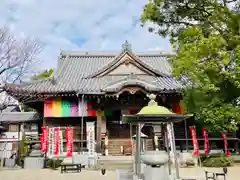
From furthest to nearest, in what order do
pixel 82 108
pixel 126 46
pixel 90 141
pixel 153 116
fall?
pixel 126 46 → pixel 82 108 → pixel 90 141 → pixel 153 116

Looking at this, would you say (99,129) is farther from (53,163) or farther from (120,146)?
(53,163)

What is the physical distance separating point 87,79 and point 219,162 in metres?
12.3

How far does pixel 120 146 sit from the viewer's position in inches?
790

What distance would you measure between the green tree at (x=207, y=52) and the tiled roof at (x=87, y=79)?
568 cm

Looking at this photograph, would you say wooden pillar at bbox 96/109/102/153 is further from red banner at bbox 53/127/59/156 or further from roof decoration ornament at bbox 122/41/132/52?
roof decoration ornament at bbox 122/41/132/52

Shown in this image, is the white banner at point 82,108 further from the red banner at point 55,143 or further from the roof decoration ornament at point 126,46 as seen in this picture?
the roof decoration ornament at point 126,46

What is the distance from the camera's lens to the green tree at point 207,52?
11688mm

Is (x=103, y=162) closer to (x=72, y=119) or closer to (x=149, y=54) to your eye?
(x=72, y=119)

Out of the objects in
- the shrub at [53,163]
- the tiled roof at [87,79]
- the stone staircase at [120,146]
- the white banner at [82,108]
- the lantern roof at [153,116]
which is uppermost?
the tiled roof at [87,79]

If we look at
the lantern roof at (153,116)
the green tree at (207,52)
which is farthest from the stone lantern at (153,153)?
the green tree at (207,52)

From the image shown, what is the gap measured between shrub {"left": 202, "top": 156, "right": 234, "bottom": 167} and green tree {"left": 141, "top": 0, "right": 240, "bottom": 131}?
2.70 meters

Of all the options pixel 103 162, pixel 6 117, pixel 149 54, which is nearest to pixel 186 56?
pixel 103 162

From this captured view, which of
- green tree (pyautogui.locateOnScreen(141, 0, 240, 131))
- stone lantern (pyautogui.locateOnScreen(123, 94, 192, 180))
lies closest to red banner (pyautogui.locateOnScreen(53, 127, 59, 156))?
green tree (pyautogui.locateOnScreen(141, 0, 240, 131))

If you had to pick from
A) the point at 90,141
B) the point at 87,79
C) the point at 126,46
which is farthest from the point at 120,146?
the point at 126,46
